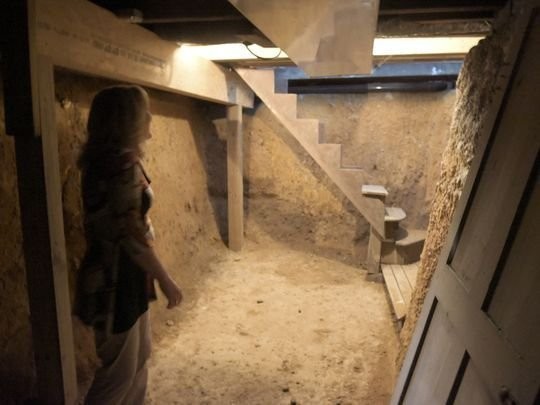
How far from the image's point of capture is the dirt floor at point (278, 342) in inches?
77.7

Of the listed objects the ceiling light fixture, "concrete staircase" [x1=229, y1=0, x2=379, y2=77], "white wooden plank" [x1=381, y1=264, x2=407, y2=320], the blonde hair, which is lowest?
"white wooden plank" [x1=381, y1=264, x2=407, y2=320]

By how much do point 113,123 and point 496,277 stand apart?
3.95 ft

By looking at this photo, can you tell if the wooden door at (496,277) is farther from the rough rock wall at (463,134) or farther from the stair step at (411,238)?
the stair step at (411,238)

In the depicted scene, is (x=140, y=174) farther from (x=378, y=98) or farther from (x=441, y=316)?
(x=378, y=98)

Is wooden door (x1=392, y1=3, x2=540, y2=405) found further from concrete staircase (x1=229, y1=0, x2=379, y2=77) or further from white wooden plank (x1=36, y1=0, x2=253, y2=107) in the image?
white wooden plank (x1=36, y1=0, x2=253, y2=107)

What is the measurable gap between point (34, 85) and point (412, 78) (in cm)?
320

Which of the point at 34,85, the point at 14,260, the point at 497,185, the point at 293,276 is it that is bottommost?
the point at 293,276

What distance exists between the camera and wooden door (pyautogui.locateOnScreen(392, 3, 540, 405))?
83 centimetres

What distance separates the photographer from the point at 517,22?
1.31m

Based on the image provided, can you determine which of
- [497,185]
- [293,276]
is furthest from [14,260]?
[293,276]

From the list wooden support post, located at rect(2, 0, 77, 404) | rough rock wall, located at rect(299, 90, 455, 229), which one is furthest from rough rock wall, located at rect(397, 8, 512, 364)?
rough rock wall, located at rect(299, 90, 455, 229)

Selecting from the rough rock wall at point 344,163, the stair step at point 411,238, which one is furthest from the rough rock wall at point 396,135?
the stair step at point 411,238

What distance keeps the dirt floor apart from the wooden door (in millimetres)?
711

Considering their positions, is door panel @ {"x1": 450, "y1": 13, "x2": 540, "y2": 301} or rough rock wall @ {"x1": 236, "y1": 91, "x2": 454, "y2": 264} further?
rough rock wall @ {"x1": 236, "y1": 91, "x2": 454, "y2": 264}
